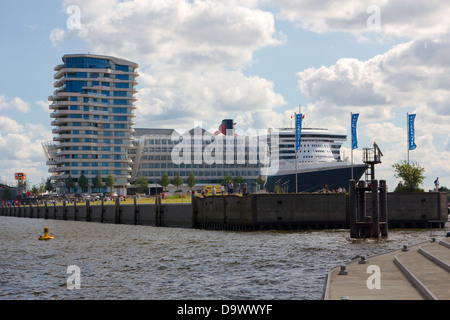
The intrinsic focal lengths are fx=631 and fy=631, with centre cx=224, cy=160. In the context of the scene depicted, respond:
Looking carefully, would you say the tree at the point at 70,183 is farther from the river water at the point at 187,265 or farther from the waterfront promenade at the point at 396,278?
the waterfront promenade at the point at 396,278

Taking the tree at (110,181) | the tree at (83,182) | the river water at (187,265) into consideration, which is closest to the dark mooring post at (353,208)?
the river water at (187,265)

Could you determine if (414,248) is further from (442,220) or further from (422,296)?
(442,220)

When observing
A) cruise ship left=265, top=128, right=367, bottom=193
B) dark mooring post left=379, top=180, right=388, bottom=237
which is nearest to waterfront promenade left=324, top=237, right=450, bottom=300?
dark mooring post left=379, top=180, right=388, bottom=237

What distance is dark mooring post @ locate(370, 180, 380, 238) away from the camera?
4619 centimetres

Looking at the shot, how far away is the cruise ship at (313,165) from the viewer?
393 feet

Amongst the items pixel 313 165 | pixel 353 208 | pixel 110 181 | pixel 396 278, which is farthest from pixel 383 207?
pixel 110 181

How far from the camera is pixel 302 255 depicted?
37.6m

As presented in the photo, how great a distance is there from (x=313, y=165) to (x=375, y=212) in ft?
→ 264

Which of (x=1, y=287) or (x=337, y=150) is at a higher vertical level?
(x=337, y=150)

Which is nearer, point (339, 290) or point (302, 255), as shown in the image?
point (339, 290)
